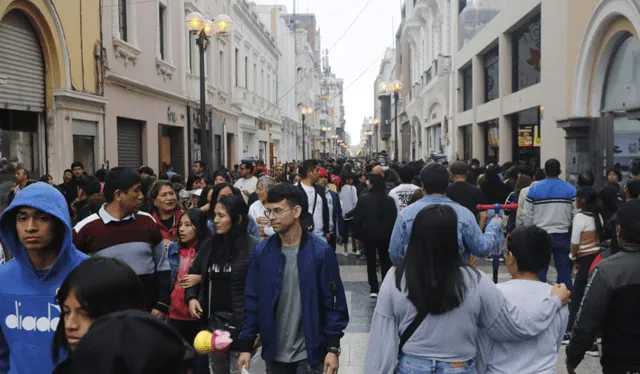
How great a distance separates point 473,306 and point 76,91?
12.5m

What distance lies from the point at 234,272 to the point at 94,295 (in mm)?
2497

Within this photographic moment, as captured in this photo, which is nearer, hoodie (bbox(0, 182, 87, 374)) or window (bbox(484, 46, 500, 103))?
hoodie (bbox(0, 182, 87, 374))

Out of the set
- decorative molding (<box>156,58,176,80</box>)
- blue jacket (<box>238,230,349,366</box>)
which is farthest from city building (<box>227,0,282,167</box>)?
blue jacket (<box>238,230,349,366</box>)

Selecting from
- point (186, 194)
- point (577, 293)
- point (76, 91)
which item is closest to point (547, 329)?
point (577, 293)

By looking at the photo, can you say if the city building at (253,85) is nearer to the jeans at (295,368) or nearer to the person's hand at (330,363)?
the jeans at (295,368)

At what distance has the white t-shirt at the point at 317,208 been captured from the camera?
27.5ft

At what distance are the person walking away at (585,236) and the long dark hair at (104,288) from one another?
5523 mm

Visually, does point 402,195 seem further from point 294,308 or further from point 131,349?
point 131,349

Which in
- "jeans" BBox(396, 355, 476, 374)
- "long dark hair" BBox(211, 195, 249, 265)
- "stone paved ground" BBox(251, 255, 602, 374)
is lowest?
"stone paved ground" BBox(251, 255, 602, 374)

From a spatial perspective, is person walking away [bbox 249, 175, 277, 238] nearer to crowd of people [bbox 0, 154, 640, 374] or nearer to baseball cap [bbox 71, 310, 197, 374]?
crowd of people [bbox 0, 154, 640, 374]

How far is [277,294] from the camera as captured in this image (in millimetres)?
3932

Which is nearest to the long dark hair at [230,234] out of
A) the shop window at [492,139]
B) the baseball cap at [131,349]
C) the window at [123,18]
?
the baseball cap at [131,349]

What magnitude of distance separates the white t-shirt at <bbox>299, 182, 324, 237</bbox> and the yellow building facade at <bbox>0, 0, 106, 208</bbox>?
663 centimetres

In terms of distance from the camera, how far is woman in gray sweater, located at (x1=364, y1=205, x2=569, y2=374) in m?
2.97
